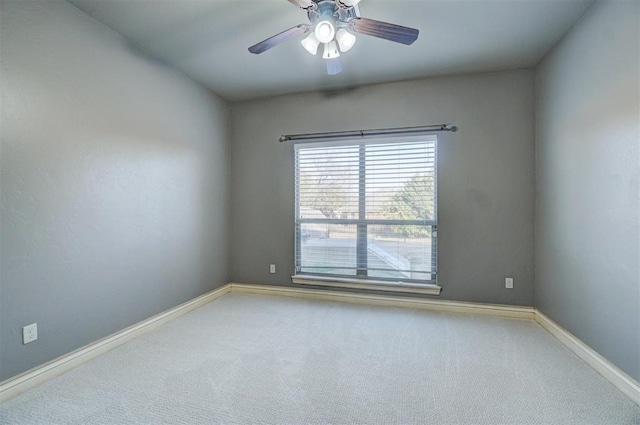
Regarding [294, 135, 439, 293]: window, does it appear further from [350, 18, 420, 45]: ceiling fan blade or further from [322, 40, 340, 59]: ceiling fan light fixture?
[350, 18, 420, 45]: ceiling fan blade

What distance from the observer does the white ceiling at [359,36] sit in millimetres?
2053

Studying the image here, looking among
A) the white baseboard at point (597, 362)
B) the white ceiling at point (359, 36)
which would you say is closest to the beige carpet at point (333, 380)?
the white baseboard at point (597, 362)

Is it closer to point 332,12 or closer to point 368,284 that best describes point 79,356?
point 368,284

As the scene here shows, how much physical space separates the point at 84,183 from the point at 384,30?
2.35m

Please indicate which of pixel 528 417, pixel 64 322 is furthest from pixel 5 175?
pixel 528 417

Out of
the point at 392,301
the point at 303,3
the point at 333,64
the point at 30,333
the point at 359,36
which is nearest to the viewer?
the point at 303,3

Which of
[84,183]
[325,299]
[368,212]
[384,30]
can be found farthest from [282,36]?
[325,299]

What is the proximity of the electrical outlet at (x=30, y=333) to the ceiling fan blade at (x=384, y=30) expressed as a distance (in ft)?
9.15

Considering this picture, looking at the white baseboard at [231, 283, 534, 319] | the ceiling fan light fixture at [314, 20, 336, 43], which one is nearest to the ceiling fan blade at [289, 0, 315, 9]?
the ceiling fan light fixture at [314, 20, 336, 43]

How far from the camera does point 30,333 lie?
1.82 meters

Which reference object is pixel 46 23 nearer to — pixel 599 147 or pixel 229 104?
pixel 229 104

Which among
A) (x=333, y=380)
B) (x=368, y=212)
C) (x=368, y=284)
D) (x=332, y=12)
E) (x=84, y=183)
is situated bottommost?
(x=333, y=380)

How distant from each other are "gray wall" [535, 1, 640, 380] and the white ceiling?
352mm

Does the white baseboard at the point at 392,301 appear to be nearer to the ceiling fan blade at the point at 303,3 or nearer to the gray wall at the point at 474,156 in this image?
the gray wall at the point at 474,156
